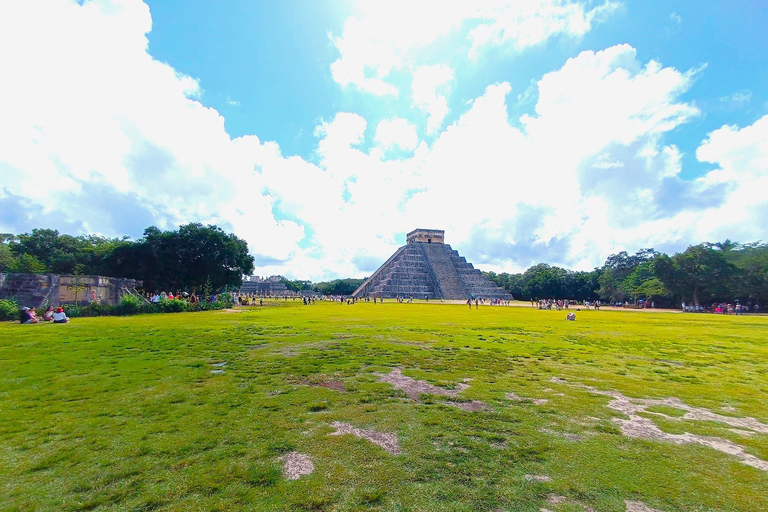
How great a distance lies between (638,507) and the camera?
3.04m

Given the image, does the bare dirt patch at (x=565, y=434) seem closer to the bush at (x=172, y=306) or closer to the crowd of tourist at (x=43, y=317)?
the crowd of tourist at (x=43, y=317)

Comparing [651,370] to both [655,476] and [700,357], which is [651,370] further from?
[655,476]

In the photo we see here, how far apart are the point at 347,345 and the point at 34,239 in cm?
5082

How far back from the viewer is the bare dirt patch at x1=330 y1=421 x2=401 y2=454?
3984 mm

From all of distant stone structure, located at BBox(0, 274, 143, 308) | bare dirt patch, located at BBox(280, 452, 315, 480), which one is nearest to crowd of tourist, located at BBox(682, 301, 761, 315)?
bare dirt patch, located at BBox(280, 452, 315, 480)

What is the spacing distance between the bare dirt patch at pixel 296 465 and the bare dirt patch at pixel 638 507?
104 inches

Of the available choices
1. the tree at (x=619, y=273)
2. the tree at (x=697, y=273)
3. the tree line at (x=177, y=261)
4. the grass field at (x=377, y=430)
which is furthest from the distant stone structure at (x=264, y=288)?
the grass field at (x=377, y=430)

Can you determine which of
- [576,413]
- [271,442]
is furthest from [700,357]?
[271,442]

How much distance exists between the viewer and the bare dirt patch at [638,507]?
3013mm

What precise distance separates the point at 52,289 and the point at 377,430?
20.7 meters

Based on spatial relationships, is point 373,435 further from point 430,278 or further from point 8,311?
point 430,278

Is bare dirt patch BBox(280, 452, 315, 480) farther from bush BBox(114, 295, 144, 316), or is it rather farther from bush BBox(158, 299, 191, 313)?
bush BBox(158, 299, 191, 313)

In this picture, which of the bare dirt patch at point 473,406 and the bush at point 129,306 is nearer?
the bare dirt patch at point 473,406

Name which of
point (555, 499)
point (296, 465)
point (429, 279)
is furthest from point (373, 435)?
point (429, 279)
